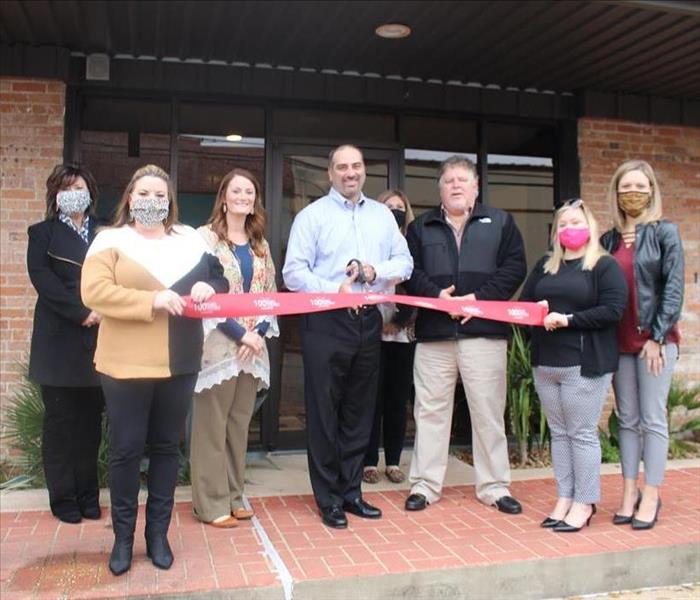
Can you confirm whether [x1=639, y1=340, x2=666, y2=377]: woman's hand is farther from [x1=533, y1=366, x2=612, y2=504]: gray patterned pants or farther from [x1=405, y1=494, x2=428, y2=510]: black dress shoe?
[x1=405, y1=494, x2=428, y2=510]: black dress shoe

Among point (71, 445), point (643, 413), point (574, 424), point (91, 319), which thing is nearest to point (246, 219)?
point (91, 319)

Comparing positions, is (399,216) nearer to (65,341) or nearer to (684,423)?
(65,341)

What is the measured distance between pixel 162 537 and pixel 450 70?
15.0 ft

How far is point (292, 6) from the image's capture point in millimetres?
4973

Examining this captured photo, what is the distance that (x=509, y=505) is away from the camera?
4535 millimetres

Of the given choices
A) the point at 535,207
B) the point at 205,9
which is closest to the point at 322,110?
the point at 205,9

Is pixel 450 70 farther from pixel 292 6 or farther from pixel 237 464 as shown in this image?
pixel 237 464

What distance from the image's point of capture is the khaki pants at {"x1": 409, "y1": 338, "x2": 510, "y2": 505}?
4555 millimetres

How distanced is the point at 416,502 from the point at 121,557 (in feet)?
6.16

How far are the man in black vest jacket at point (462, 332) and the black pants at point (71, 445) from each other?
6.45 ft

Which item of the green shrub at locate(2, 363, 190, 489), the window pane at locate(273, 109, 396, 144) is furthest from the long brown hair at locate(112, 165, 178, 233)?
the window pane at locate(273, 109, 396, 144)

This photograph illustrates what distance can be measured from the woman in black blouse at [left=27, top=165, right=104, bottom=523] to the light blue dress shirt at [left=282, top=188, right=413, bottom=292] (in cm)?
118

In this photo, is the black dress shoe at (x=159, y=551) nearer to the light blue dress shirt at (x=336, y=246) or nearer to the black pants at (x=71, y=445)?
Answer: the black pants at (x=71, y=445)

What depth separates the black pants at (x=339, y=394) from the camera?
421 centimetres
